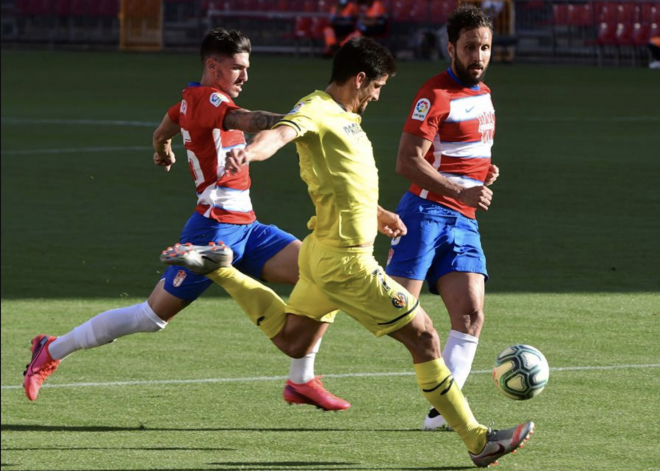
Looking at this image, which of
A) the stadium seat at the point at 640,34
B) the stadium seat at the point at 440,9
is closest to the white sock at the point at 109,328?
the stadium seat at the point at 640,34

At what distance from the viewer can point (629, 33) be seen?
130ft

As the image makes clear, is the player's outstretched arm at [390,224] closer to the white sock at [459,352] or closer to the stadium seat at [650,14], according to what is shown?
the white sock at [459,352]

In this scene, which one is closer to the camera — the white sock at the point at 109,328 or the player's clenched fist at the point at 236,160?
the player's clenched fist at the point at 236,160

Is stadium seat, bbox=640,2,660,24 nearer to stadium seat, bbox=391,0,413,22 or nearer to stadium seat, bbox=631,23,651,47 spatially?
stadium seat, bbox=631,23,651,47

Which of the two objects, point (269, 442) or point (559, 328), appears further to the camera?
point (559, 328)

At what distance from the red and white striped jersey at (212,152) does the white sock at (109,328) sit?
0.58 m

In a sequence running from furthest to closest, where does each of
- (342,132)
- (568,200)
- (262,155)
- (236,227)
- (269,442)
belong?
(568,200) < (236,227) < (269,442) < (342,132) < (262,155)

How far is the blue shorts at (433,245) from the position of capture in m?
6.89

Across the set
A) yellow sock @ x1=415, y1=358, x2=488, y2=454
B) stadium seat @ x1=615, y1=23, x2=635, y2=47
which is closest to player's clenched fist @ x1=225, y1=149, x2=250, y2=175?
yellow sock @ x1=415, y1=358, x2=488, y2=454

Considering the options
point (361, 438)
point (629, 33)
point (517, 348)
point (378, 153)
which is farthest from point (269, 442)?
point (629, 33)

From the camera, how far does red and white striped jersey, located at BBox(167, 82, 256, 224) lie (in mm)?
7312

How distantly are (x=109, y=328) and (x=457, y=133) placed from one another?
2.02 m

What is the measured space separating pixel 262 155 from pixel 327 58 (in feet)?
123

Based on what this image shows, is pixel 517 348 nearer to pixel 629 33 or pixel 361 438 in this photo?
pixel 361 438
